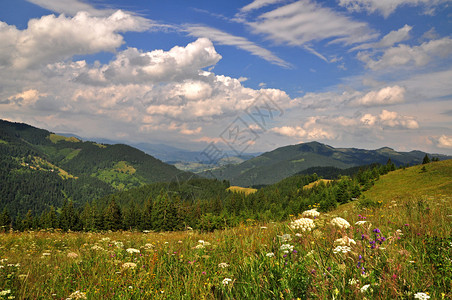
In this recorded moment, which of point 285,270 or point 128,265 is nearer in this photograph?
point 285,270

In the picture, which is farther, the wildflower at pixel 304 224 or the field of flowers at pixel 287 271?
the wildflower at pixel 304 224

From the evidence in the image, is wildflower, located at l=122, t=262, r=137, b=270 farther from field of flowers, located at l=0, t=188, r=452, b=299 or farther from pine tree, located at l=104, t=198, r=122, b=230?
pine tree, located at l=104, t=198, r=122, b=230

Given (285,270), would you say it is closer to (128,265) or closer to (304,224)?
(304,224)

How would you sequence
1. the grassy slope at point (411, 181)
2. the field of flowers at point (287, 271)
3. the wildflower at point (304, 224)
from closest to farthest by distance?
the field of flowers at point (287, 271), the wildflower at point (304, 224), the grassy slope at point (411, 181)

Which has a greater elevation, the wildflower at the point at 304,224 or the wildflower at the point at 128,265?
the wildflower at the point at 304,224

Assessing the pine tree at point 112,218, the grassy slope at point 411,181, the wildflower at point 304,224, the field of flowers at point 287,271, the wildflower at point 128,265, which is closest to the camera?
the field of flowers at point 287,271

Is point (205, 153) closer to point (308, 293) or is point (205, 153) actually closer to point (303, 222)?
point (303, 222)

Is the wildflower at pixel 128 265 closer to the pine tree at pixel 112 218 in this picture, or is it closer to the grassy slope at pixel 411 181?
the grassy slope at pixel 411 181

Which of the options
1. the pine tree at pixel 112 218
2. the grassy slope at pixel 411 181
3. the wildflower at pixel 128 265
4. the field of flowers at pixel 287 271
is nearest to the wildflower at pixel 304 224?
the field of flowers at pixel 287 271

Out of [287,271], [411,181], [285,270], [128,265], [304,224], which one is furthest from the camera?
[411,181]

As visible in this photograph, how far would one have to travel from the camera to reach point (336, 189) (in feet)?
282

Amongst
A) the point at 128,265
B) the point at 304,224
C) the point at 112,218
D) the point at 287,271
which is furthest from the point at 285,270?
the point at 112,218

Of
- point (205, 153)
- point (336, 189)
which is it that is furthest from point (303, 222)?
point (336, 189)

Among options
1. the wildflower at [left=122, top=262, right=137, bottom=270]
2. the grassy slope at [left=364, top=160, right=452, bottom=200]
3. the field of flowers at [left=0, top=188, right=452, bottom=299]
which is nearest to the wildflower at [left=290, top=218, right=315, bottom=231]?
the field of flowers at [left=0, top=188, right=452, bottom=299]
